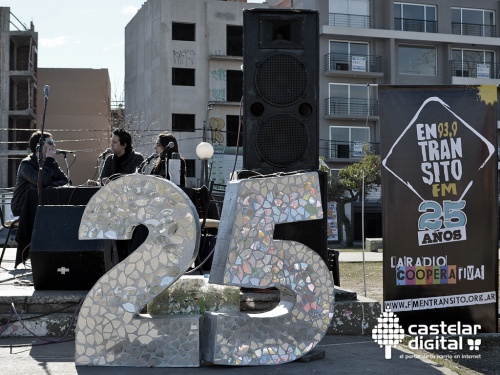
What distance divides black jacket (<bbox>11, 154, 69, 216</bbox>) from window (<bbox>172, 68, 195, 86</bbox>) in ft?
118

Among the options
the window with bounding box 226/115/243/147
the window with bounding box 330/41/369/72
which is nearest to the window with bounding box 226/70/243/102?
the window with bounding box 226/115/243/147

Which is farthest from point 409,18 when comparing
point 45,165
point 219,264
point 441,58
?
point 219,264

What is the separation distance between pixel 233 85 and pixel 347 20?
736cm

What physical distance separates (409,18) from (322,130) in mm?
8191

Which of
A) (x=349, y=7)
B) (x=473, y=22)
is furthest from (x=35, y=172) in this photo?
(x=473, y=22)

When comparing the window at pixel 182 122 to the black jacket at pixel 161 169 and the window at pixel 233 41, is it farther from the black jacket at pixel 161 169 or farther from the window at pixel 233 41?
the black jacket at pixel 161 169

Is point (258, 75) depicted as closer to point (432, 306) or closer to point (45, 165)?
point (432, 306)

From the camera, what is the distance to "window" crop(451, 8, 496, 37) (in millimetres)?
47156

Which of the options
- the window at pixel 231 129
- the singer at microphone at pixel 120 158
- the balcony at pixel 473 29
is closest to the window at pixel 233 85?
the window at pixel 231 129

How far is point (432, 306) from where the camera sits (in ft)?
21.3

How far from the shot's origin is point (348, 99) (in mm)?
45438

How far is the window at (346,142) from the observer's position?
45.2 m

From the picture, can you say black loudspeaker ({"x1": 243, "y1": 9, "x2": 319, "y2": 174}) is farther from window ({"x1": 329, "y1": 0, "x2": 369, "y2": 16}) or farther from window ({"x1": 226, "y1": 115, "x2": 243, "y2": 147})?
window ({"x1": 329, "y1": 0, "x2": 369, "y2": 16})

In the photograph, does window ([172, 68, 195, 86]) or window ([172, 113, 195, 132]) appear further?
window ([172, 68, 195, 86])
